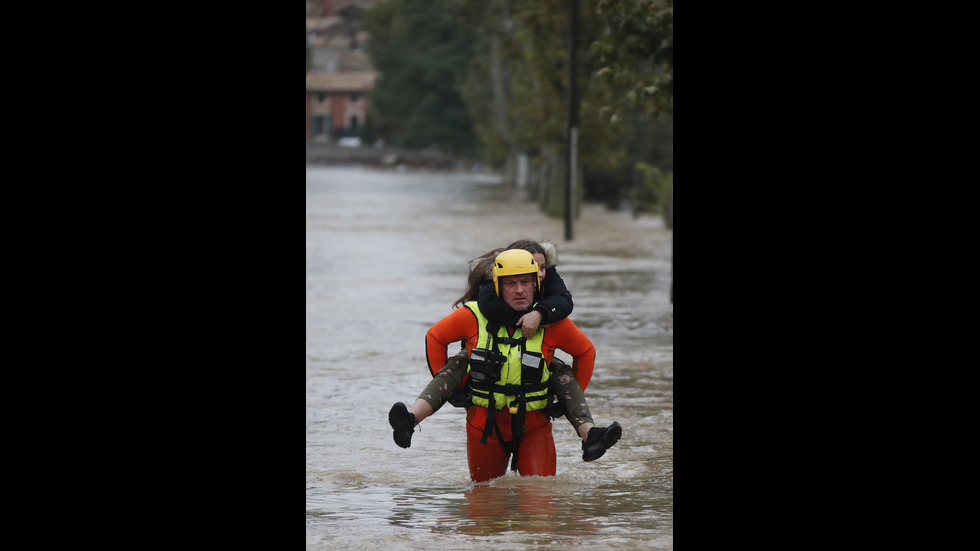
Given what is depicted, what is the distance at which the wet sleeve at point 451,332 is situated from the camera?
8.73 meters

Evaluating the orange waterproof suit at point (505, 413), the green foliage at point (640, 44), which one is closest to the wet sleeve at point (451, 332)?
the orange waterproof suit at point (505, 413)

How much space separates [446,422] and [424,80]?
335 feet

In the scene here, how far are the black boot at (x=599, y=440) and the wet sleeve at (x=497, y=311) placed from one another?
2.36 ft

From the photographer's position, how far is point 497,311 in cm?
861

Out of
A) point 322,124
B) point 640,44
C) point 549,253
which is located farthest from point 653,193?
point 322,124

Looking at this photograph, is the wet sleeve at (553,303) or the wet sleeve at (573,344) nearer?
the wet sleeve at (553,303)

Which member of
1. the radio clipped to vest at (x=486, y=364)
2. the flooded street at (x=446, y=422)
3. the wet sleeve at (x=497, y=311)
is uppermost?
the wet sleeve at (x=497, y=311)

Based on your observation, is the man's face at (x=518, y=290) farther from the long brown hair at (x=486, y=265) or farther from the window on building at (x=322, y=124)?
the window on building at (x=322, y=124)

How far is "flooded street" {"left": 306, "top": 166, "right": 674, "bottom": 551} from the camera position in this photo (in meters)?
8.20

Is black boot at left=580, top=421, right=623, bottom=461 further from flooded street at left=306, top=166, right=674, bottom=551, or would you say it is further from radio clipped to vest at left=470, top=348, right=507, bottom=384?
radio clipped to vest at left=470, top=348, right=507, bottom=384
